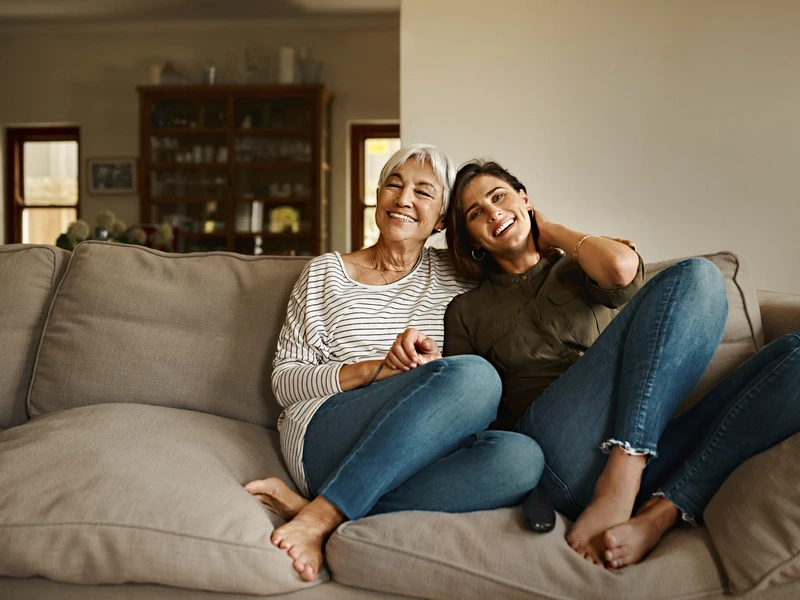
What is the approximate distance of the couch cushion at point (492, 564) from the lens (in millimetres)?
1085

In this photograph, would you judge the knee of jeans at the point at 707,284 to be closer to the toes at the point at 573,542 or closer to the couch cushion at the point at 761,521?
the couch cushion at the point at 761,521

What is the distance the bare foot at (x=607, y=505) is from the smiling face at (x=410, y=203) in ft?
2.45

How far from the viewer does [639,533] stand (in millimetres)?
1161

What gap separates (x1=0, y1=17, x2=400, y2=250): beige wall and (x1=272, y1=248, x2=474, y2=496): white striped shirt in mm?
4372

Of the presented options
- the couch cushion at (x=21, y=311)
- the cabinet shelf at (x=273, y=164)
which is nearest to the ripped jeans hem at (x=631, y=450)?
the couch cushion at (x=21, y=311)

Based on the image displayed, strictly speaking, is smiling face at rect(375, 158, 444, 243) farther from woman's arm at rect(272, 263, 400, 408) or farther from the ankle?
the ankle

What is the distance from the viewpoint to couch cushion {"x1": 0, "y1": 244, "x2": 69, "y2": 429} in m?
1.78

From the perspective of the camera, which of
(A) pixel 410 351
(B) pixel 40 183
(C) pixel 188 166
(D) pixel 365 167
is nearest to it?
(A) pixel 410 351

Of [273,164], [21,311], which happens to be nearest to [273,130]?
[273,164]

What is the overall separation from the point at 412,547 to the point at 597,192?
2.32 metres

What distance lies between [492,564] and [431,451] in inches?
9.5

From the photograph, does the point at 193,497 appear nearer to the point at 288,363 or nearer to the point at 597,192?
the point at 288,363

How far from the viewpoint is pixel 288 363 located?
1606 millimetres

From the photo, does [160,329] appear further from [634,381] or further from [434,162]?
[634,381]
